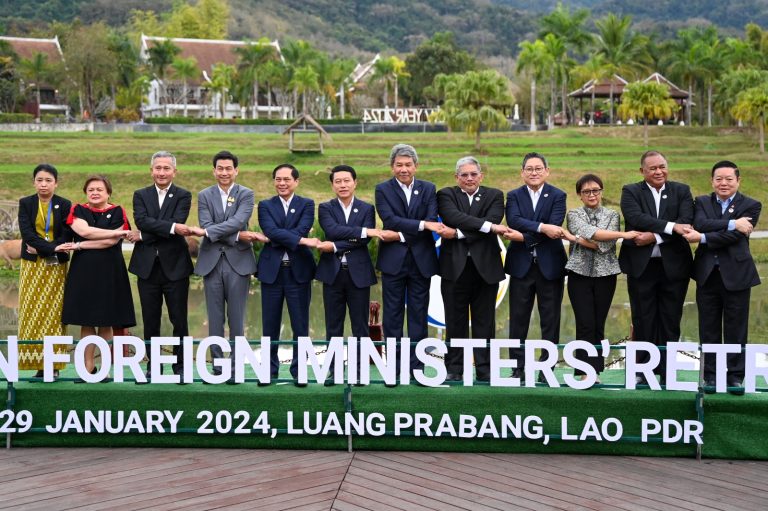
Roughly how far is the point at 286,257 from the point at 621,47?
52.3m

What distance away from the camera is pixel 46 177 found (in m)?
6.24

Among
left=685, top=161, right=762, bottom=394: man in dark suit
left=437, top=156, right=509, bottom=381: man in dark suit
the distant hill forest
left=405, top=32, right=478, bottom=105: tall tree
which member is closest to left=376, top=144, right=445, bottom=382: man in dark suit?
left=437, top=156, right=509, bottom=381: man in dark suit

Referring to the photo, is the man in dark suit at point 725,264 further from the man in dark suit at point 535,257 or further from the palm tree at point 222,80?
the palm tree at point 222,80

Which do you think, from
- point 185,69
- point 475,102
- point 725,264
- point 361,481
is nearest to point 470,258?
point 725,264

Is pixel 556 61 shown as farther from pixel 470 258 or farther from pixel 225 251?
pixel 225 251

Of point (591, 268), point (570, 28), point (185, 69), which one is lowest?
point (591, 268)

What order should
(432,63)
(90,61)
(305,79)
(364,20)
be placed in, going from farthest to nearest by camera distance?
(364,20), (432,63), (305,79), (90,61)

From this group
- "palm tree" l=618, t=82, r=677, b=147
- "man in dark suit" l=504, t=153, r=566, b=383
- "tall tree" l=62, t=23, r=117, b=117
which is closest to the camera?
"man in dark suit" l=504, t=153, r=566, b=383

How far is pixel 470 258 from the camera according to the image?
20.6 feet

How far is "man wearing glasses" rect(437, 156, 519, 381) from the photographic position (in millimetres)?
6227

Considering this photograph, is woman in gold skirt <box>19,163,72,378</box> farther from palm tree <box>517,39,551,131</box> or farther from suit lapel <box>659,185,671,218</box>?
palm tree <box>517,39,551,131</box>

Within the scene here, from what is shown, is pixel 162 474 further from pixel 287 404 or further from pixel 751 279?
pixel 751 279

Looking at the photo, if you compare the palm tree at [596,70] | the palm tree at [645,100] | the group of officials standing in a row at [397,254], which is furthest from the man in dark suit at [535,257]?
the palm tree at [596,70]

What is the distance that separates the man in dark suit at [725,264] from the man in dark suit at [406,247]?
168 cm
